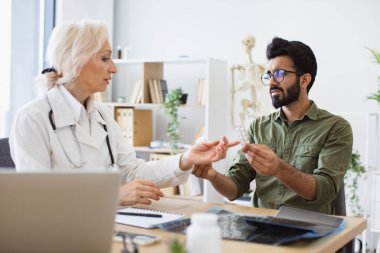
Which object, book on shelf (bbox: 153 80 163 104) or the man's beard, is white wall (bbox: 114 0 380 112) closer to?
book on shelf (bbox: 153 80 163 104)

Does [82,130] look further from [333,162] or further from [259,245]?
[333,162]

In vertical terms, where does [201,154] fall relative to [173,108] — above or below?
below

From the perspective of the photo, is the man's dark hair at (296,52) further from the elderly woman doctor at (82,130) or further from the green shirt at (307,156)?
the elderly woman doctor at (82,130)

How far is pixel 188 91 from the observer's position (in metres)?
5.37

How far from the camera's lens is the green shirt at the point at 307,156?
235cm

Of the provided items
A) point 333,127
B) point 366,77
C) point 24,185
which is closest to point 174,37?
point 366,77

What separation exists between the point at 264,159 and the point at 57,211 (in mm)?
1166

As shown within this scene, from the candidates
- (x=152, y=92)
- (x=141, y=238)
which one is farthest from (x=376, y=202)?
(x=141, y=238)

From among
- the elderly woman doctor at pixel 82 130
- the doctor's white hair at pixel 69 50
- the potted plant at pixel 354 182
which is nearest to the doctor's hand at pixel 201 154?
the elderly woman doctor at pixel 82 130

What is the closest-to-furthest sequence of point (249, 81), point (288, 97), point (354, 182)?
point (288, 97) → point (354, 182) → point (249, 81)

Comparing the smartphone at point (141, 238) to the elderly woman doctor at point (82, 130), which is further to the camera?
the elderly woman doctor at point (82, 130)

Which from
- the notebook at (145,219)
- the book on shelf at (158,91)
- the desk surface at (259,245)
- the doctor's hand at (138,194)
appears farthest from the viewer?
the book on shelf at (158,91)

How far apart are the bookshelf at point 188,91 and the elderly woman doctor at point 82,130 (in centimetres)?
243

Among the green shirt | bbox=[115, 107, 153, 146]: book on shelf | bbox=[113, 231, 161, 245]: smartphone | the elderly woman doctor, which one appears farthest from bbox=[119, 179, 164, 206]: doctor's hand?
bbox=[115, 107, 153, 146]: book on shelf
